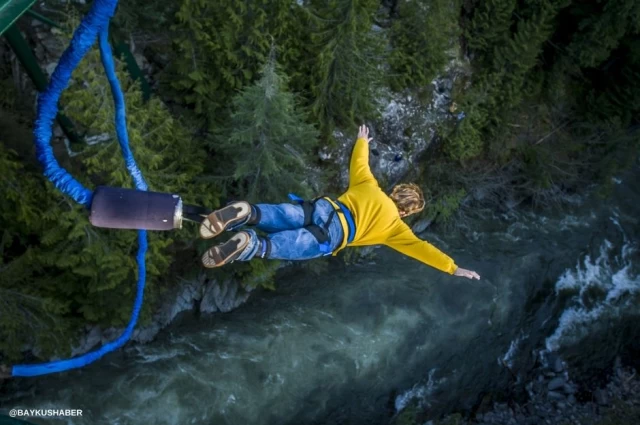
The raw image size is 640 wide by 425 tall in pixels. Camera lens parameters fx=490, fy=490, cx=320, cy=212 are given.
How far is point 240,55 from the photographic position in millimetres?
8477

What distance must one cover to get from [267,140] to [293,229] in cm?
303

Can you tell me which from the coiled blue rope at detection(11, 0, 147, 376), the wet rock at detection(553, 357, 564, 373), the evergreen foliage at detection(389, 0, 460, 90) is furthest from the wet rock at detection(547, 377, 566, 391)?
the coiled blue rope at detection(11, 0, 147, 376)

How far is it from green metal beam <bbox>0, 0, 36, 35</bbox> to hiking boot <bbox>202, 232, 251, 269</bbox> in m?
2.39

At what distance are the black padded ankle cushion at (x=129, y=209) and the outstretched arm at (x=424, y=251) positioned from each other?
3.07 m

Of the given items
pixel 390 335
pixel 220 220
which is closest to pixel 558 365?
pixel 390 335

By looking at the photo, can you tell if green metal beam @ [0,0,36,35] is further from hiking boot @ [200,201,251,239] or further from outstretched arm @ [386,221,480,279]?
outstretched arm @ [386,221,480,279]

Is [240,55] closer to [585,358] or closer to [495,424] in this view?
[495,424]

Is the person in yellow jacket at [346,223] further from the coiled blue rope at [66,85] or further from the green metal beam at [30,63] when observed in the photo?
the green metal beam at [30,63]

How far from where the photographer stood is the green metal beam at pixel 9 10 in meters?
3.12

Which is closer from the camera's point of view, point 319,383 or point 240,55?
point 240,55

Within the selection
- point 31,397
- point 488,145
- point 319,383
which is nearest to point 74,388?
point 31,397

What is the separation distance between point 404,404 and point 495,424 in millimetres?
2522

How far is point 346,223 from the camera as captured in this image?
587 centimetres

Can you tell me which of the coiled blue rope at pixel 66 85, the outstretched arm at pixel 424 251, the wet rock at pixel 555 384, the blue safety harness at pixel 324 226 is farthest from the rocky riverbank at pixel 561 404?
the coiled blue rope at pixel 66 85
